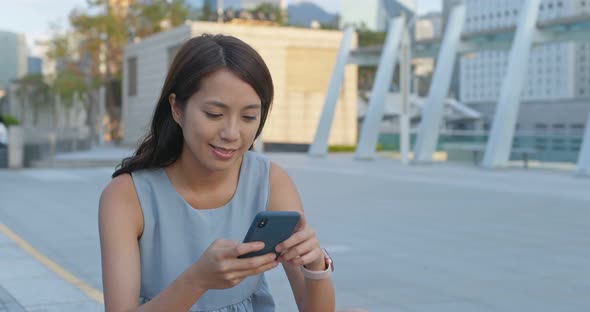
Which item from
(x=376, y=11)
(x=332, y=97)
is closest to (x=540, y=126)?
(x=376, y=11)

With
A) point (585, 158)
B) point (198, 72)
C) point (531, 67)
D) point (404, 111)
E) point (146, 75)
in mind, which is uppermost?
point (531, 67)

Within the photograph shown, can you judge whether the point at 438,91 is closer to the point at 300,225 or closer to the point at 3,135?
the point at 3,135

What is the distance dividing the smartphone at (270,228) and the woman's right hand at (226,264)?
2 centimetres

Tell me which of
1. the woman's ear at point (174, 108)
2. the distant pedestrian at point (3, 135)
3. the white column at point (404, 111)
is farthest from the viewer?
the white column at point (404, 111)

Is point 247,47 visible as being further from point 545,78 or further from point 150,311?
point 545,78

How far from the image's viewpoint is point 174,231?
89.4 inches

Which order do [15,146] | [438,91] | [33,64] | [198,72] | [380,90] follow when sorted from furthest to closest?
[33,64], [380,90], [438,91], [15,146], [198,72]

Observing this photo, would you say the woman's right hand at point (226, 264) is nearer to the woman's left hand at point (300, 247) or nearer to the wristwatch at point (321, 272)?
the woman's left hand at point (300, 247)

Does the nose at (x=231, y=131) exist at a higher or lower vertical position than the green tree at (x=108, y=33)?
lower

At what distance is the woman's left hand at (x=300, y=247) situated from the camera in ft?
6.27

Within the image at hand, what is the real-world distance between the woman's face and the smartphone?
373 millimetres

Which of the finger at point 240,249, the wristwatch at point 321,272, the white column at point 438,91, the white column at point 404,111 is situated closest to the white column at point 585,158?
the white column at point 438,91

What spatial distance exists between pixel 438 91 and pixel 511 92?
3228mm

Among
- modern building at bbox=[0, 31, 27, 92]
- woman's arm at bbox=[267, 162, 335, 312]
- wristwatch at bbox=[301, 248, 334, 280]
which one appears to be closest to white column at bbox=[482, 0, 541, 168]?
woman's arm at bbox=[267, 162, 335, 312]
